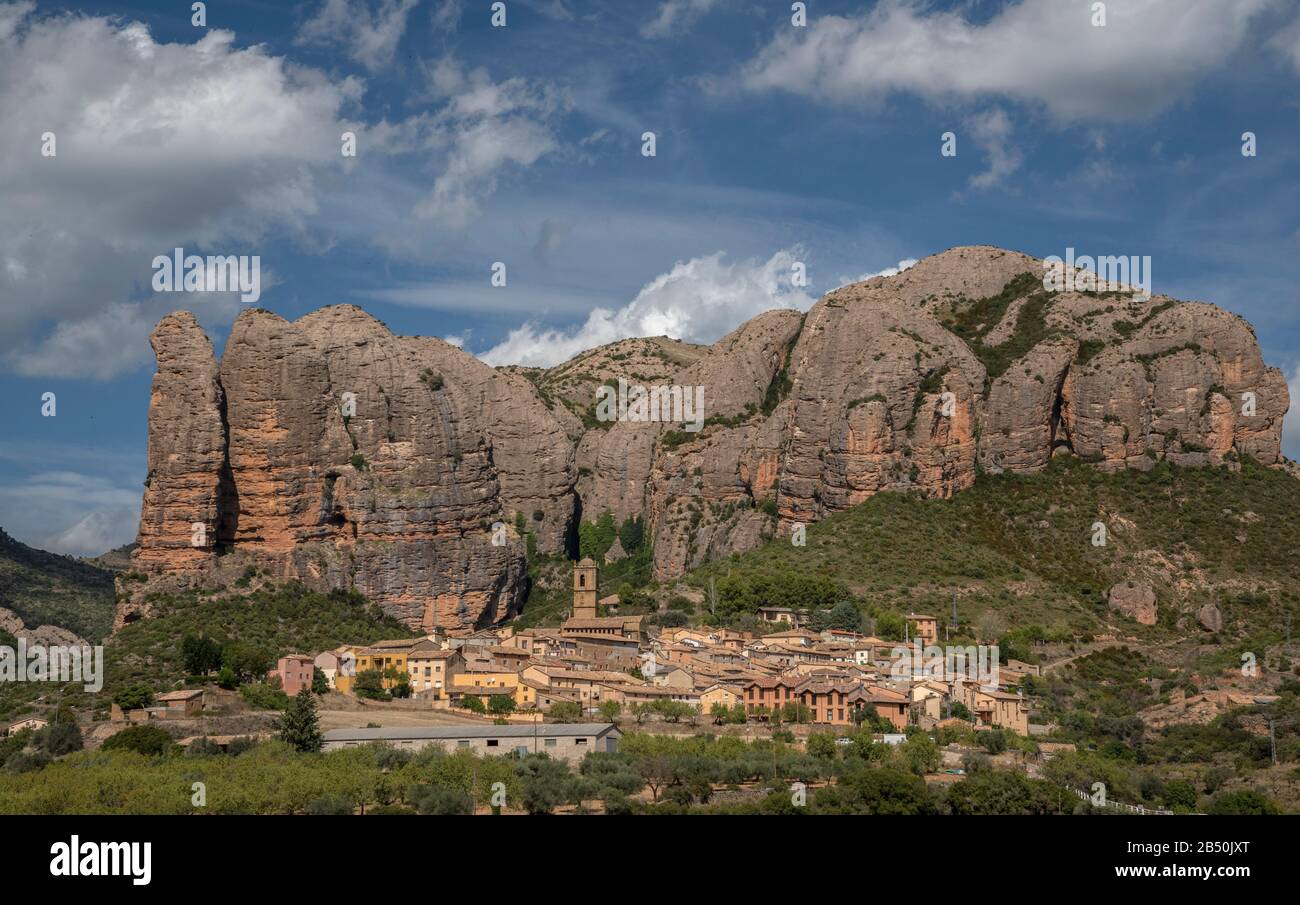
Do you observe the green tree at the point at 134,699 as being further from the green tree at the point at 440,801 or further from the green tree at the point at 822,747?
the green tree at the point at 822,747

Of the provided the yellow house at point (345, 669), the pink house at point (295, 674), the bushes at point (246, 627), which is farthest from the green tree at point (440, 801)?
the bushes at point (246, 627)

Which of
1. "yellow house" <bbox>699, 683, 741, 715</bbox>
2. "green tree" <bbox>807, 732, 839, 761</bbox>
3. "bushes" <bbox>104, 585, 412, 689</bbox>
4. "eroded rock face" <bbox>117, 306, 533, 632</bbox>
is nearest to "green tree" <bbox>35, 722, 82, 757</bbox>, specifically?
"bushes" <bbox>104, 585, 412, 689</bbox>

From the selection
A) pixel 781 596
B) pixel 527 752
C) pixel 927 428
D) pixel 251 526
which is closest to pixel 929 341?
pixel 927 428

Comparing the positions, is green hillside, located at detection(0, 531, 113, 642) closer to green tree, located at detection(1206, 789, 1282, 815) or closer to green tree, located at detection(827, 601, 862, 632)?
green tree, located at detection(827, 601, 862, 632)

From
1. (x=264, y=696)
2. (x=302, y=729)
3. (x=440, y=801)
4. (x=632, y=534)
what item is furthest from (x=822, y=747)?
(x=632, y=534)

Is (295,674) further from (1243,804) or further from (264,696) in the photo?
(1243,804)

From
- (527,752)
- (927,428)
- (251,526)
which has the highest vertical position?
(927,428)
